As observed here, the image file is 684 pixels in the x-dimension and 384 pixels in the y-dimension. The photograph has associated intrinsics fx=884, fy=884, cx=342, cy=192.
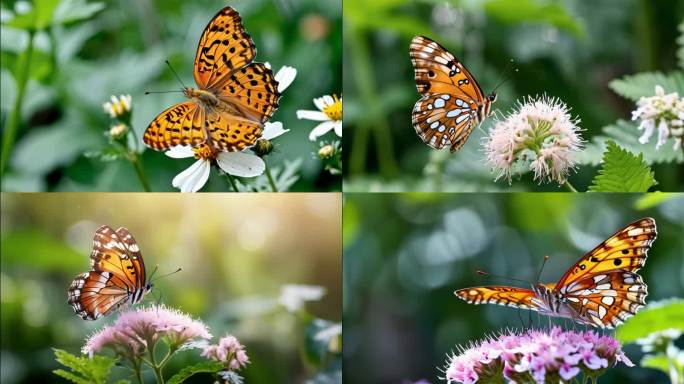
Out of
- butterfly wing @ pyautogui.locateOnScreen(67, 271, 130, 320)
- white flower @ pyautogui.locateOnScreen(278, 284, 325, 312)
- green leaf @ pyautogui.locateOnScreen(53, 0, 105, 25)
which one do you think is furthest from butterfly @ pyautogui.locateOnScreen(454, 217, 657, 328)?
green leaf @ pyautogui.locateOnScreen(53, 0, 105, 25)

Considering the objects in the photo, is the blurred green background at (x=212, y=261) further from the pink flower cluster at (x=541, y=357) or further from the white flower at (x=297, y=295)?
the pink flower cluster at (x=541, y=357)

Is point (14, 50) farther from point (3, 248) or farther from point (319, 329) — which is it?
point (319, 329)

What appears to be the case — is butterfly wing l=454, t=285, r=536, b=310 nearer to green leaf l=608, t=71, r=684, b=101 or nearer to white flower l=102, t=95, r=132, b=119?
green leaf l=608, t=71, r=684, b=101

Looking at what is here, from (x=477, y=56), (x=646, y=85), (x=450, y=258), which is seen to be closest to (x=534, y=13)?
(x=477, y=56)

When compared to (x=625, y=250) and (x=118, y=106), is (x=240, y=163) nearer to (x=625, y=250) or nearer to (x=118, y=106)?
(x=118, y=106)

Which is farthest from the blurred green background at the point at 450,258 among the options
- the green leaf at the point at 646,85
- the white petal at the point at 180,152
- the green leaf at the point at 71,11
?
the green leaf at the point at 71,11

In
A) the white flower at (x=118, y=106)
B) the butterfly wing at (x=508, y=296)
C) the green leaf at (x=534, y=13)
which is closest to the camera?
the butterfly wing at (x=508, y=296)
